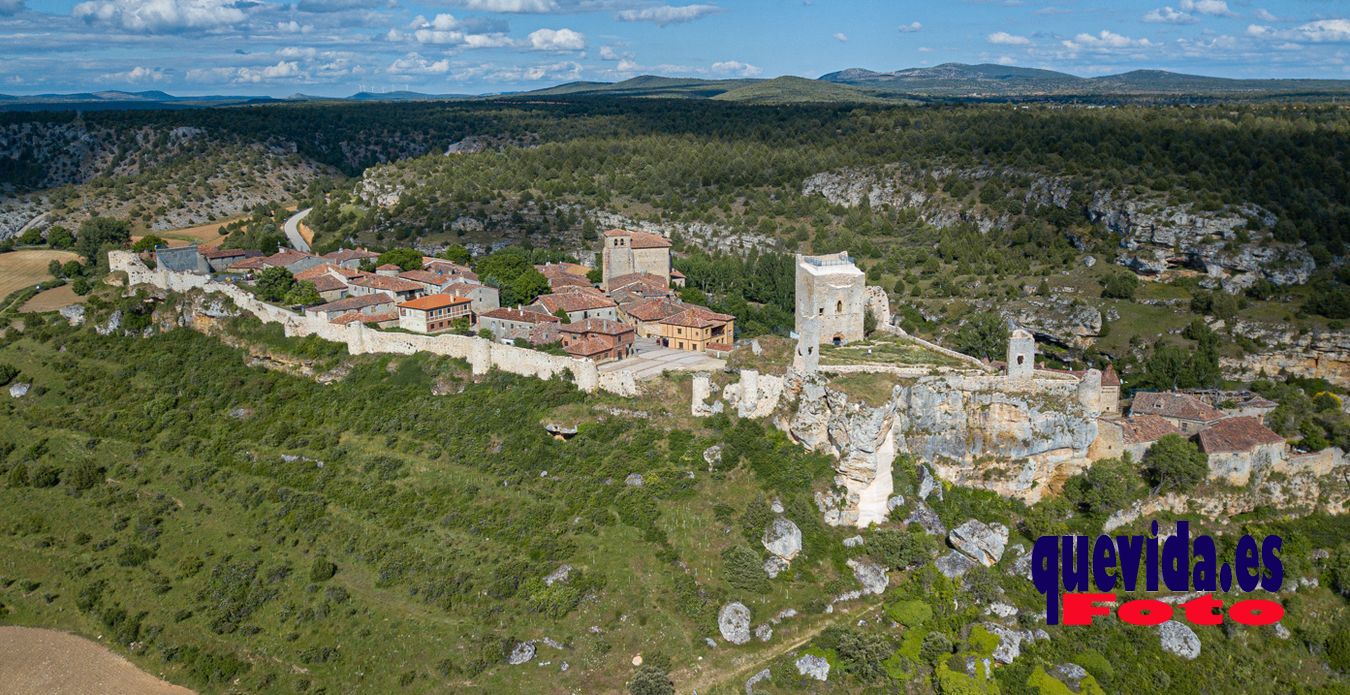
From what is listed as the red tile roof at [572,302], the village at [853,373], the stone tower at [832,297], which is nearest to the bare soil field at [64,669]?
the village at [853,373]

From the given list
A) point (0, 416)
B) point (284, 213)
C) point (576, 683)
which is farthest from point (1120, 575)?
point (284, 213)

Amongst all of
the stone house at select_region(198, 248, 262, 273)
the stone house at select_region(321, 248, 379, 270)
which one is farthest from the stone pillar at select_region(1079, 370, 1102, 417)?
the stone house at select_region(198, 248, 262, 273)

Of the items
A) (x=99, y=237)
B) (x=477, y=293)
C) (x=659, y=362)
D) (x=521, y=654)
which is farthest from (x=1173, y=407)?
(x=99, y=237)

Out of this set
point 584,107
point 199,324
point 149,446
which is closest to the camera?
point 149,446

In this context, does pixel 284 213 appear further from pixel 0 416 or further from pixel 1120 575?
pixel 1120 575

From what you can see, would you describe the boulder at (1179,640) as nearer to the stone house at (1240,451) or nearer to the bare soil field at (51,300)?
the stone house at (1240,451)
